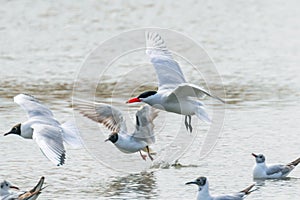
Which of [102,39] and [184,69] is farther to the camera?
[102,39]

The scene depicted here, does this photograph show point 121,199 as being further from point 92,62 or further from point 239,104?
point 92,62

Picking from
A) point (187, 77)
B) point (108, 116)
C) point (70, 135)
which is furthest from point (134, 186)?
point (187, 77)

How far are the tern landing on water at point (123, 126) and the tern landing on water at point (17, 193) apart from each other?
1766 millimetres

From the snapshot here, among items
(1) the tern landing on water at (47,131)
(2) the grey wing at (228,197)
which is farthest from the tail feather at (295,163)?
(1) the tern landing on water at (47,131)

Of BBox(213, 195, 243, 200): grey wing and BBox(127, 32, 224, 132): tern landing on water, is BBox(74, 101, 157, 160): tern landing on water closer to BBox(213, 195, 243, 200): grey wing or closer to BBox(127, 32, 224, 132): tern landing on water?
BBox(127, 32, 224, 132): tern landing on water

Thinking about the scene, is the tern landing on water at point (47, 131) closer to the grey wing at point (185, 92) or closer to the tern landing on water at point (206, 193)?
the grey wing at point (185, 92)

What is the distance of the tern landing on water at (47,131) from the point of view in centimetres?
963

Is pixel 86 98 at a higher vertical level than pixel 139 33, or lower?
lower

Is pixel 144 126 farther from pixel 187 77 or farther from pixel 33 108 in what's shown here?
pixel 187 77

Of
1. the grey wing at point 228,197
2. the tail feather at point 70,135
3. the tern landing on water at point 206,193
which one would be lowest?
the grey wing at point 228,197

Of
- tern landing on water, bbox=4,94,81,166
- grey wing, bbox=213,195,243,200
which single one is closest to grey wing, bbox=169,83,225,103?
tern landing on water, bbox=4,94,81,166

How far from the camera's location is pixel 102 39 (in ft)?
65.3

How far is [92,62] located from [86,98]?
254 centimetres

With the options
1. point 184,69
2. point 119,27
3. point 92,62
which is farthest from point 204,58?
point 119,27
